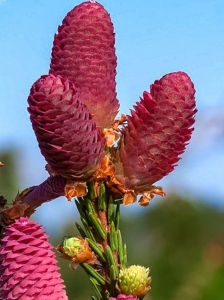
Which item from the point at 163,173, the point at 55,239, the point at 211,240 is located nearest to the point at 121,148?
the point at 163,173

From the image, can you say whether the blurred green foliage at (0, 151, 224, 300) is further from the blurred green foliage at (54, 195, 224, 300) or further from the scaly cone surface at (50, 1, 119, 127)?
the scaly cone surface at (50, 1, 119, 127)

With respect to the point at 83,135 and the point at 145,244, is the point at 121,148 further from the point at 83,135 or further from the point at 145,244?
the point at 145,244

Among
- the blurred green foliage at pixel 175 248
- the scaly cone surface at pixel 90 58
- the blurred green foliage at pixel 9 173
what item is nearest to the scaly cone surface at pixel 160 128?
the scaly cone surface at pixel 90 58

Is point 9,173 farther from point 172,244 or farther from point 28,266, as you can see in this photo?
point 28,266

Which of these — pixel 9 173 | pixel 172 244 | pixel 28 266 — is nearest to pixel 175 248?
pixel 172 244

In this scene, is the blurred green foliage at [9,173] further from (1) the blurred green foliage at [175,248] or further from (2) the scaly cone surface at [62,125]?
(2) the scaly cone surface at [62,125]

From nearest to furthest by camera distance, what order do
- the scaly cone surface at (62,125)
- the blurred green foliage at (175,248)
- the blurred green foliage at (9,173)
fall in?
the scaly cone surface at (62,125) < the blurred green foliage at (175,248) < the blurred green foliage at (9,173)
